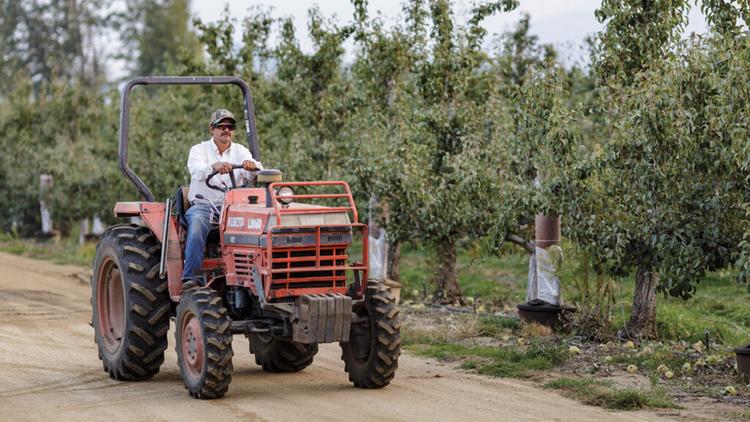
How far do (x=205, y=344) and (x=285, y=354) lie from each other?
193 centimetres

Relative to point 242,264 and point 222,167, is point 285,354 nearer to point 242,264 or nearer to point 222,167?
point 242,264

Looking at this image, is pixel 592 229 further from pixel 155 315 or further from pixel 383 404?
pixel 155 315

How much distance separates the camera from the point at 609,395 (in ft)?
32.9

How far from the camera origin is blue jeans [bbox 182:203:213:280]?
1065 cm

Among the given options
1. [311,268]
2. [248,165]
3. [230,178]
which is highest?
[248,165]

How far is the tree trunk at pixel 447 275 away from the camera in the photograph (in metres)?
17.4

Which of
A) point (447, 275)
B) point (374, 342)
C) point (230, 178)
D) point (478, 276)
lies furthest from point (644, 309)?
point (478, 276)

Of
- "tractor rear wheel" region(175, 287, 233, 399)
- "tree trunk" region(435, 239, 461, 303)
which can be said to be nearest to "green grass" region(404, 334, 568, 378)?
"tractor rear wheel" region(175, 287, 233, 399)

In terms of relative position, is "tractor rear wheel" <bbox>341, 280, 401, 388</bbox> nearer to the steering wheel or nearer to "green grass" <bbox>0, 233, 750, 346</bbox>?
the steering wheel

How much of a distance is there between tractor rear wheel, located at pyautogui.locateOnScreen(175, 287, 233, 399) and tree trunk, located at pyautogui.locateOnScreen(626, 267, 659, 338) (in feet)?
17.0

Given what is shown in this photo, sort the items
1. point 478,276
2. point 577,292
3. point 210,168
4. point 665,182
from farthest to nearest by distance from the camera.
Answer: point 478,276, point 577,292, point 665,182, point 210,168

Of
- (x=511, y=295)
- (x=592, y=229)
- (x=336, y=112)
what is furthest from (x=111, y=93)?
(x=592, y=229)

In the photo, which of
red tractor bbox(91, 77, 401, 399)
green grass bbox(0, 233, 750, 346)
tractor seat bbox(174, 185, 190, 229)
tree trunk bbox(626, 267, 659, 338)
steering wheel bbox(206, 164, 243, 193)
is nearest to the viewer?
red tractor bbox(91, 77, 401, 399)

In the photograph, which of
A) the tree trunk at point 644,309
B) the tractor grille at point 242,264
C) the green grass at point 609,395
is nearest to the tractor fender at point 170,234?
the tractor grille at point 242,264
